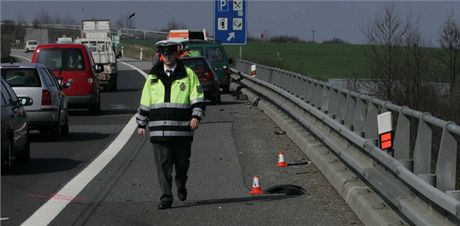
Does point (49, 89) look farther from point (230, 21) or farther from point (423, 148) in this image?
point (230, 21)

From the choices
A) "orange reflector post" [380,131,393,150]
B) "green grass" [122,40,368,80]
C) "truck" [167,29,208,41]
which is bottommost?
"green grass" [122,40,368,80]

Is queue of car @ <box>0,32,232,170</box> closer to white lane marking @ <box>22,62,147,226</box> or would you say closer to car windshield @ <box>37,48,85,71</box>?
car windshield @ <box>37,48,85,71</box>

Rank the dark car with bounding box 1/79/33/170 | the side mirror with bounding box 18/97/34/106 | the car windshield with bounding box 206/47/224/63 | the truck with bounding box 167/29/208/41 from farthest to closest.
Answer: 1. the truck with bounding box 167/29/208/41
2. the car windshield with bounding box 206/47/224/63
3. the side mirror with bounding box 18/97/34/106
4. the dark car with bounding box 1/79/33/170

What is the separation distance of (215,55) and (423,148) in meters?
24.8

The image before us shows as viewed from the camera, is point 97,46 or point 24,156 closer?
point 24,156

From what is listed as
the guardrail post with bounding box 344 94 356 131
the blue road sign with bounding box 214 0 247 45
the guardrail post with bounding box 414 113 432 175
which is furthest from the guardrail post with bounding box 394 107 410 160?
the blue road sign with bounding box 214 0 247 45

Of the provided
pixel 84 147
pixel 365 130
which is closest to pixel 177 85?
pixel 365 130

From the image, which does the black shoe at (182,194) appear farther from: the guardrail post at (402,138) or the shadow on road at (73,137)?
the shadow on road at (73,137)

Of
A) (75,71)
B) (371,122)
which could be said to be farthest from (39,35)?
(371,122)

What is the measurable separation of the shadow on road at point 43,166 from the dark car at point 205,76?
1269cm

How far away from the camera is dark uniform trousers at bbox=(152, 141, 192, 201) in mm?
8891

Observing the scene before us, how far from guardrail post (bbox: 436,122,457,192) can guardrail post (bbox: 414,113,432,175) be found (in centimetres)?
59

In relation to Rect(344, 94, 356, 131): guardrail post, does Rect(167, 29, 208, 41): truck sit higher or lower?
higher

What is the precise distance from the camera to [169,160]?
897 centimetres
